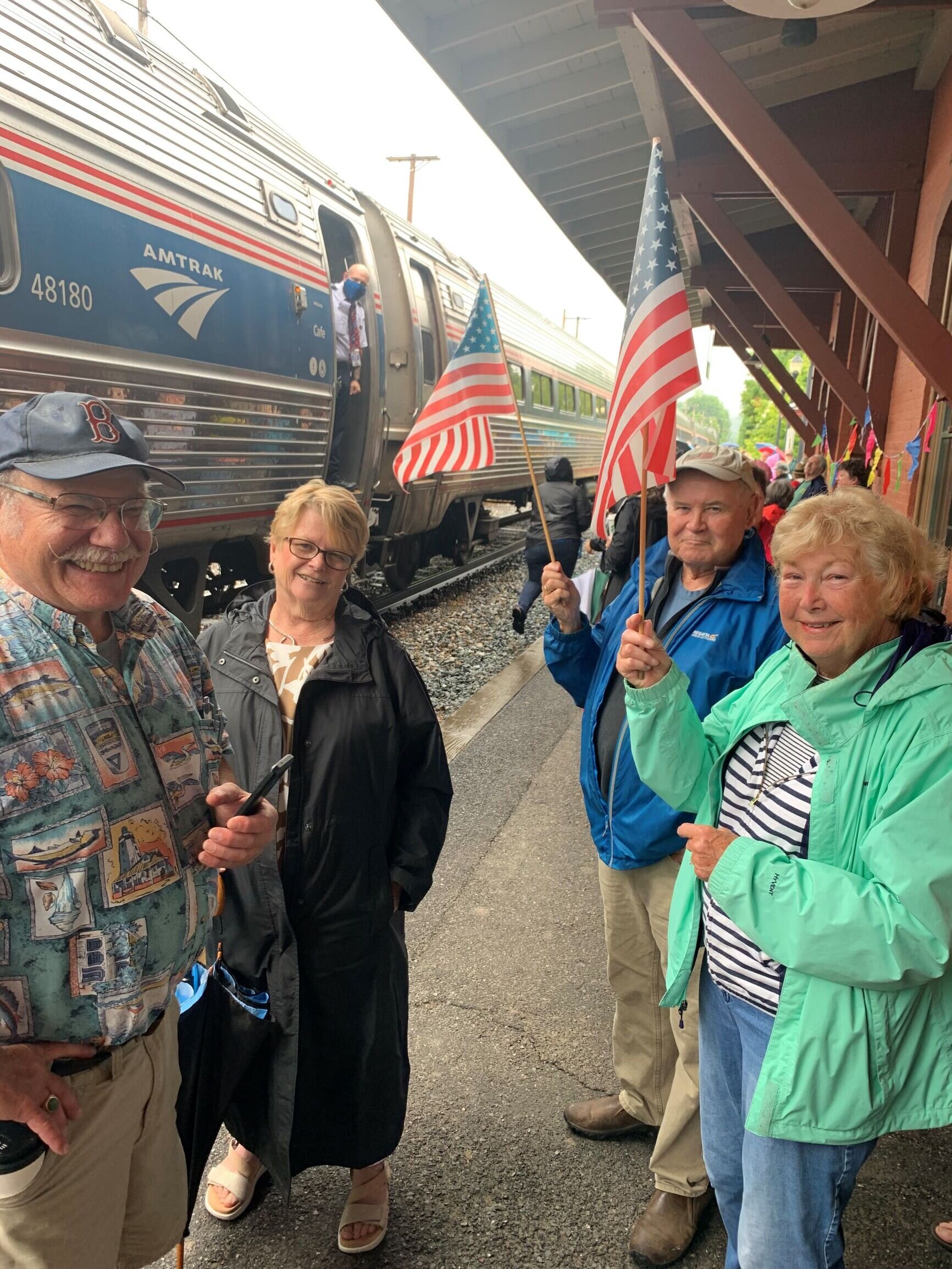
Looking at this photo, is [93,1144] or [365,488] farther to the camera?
[365,488]

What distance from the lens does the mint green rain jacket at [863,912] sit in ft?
4.94

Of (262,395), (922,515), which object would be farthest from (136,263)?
(922,515)

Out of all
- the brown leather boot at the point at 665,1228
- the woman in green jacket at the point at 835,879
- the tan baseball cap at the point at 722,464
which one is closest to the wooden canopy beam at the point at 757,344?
the tan baseball cap at the point at 722,464

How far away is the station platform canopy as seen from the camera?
13.0 ft

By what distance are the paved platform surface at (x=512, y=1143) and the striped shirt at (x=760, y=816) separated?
3.55ft

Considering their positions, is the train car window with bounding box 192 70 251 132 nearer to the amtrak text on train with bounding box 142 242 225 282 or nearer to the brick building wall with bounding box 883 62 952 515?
the amtrak text on train with bounding box 142 242 225 282

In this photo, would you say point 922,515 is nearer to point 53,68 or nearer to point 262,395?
point 262,395

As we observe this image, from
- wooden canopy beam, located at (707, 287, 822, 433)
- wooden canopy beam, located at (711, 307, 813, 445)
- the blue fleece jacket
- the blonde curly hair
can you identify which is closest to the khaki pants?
the blue fleece jacket

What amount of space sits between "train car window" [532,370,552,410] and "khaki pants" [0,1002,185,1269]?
1409cm

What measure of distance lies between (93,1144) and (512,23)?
533 centimetres

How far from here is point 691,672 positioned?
2445mm

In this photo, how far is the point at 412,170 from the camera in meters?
28.9

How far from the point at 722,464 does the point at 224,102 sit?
5.65m

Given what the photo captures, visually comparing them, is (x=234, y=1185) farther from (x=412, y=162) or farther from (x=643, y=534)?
(x=412, y=162)
